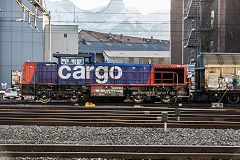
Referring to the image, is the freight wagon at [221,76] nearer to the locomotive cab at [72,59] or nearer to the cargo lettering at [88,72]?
the cargo lettering at [88,72]

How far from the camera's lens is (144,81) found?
67.7 ft

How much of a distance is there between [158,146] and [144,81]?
43.0 ft

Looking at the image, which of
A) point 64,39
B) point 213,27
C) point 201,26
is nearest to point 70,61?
point 213,27

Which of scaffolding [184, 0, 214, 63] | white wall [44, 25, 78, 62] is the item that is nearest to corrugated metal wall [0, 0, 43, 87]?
white wall [44, 25, 78, 62]

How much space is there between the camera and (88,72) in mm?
20203

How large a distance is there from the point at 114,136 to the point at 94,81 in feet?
36.6

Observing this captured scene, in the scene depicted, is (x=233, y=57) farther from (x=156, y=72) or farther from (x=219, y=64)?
(x=156, y=72)

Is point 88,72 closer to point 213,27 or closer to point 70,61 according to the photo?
point 70,61

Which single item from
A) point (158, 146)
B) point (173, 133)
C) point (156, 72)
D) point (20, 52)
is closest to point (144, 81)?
point (156, 72)

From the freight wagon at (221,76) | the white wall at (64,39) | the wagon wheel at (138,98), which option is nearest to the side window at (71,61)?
the wagon wheel at (138,98)

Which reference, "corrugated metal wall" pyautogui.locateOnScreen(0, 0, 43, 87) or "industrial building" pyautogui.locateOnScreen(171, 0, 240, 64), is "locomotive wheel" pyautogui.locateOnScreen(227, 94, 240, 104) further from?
"corrugated metal wall" pyautogui.locateOnScreen(0, 0, 43, 87)

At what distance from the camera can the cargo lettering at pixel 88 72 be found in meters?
20.1

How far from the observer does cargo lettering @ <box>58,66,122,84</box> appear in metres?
20.1

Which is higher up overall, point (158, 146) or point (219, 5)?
point (219, 5)
